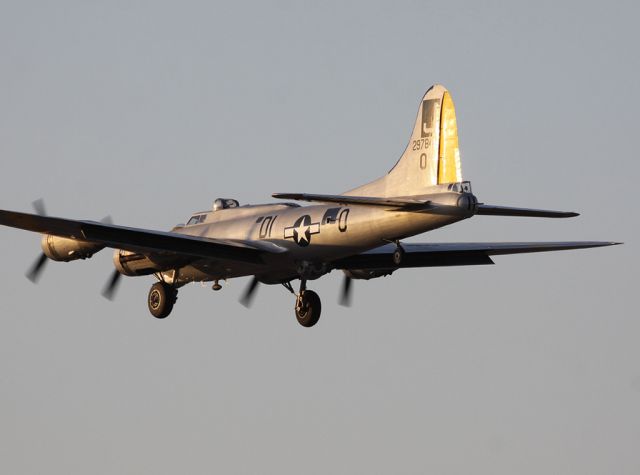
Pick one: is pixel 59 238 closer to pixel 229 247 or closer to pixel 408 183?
pixel 229 247

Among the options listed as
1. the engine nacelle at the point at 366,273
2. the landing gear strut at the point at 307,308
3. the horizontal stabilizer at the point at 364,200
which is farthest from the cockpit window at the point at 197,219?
the horizontal stabilizer at the point at 364,200

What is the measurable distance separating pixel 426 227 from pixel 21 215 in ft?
45.1

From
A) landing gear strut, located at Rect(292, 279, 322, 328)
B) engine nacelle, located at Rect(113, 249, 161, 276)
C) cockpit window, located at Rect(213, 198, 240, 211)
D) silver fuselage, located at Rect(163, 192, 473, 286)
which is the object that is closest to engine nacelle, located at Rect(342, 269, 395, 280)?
landing gear strut, located at Rect(292, 279, 322, 328)

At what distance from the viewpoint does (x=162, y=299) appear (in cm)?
6125

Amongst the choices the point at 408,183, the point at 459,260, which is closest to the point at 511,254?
the point at 459,260

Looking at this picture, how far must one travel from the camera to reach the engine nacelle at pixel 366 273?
60.9 metres

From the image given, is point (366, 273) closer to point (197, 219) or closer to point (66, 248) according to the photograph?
point (197, 219)

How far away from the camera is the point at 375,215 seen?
5319cm

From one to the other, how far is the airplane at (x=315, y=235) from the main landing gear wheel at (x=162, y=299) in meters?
0.04

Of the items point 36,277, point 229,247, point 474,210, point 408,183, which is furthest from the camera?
point 36,277

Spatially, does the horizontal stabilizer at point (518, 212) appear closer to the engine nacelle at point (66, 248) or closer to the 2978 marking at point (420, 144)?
the 2978 marking at point (420, 144)

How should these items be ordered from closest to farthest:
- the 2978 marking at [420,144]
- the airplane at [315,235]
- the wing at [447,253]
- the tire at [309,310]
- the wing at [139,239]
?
the airplane at [315,235]
the 2978 marking at [420,144]
the wing at [139,239]
the tire at [309,310]
the wing at [447,253]

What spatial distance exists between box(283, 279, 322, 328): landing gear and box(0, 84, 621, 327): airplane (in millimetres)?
37

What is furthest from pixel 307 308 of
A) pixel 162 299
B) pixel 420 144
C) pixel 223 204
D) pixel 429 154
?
pixel 429 154
